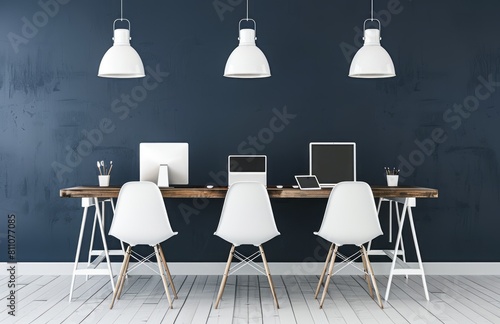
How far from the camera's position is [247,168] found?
17.0 feet

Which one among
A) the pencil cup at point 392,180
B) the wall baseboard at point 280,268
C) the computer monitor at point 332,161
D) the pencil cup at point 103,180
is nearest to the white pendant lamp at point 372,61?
the computer monitor at point 332,161

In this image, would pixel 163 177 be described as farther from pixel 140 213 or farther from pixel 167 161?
pixel 140 213

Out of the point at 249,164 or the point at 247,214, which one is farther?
the point at 249,164

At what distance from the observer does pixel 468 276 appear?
18.3ft

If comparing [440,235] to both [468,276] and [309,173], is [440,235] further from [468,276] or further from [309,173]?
[309,173]

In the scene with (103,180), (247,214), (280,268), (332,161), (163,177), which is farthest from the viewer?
(280,268)

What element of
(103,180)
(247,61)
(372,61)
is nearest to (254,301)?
(103,180)

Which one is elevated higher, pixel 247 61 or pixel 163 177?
pixel 247 61

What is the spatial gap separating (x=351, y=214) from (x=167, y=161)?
62.2 inches

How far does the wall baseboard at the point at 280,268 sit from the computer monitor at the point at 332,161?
87cm

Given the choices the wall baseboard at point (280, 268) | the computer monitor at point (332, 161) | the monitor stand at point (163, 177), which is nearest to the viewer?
the monitor stand at point (163, 177)

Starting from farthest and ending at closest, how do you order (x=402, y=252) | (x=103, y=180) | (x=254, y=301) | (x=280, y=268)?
(x=280, y=268) < (x=402, y=252) < (x=103, y=180) < (x=254, y=301)

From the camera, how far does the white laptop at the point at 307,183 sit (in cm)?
490

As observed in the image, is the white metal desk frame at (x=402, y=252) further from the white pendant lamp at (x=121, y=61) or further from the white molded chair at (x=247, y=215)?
the white pendant lamp at (x=121, y=61)
